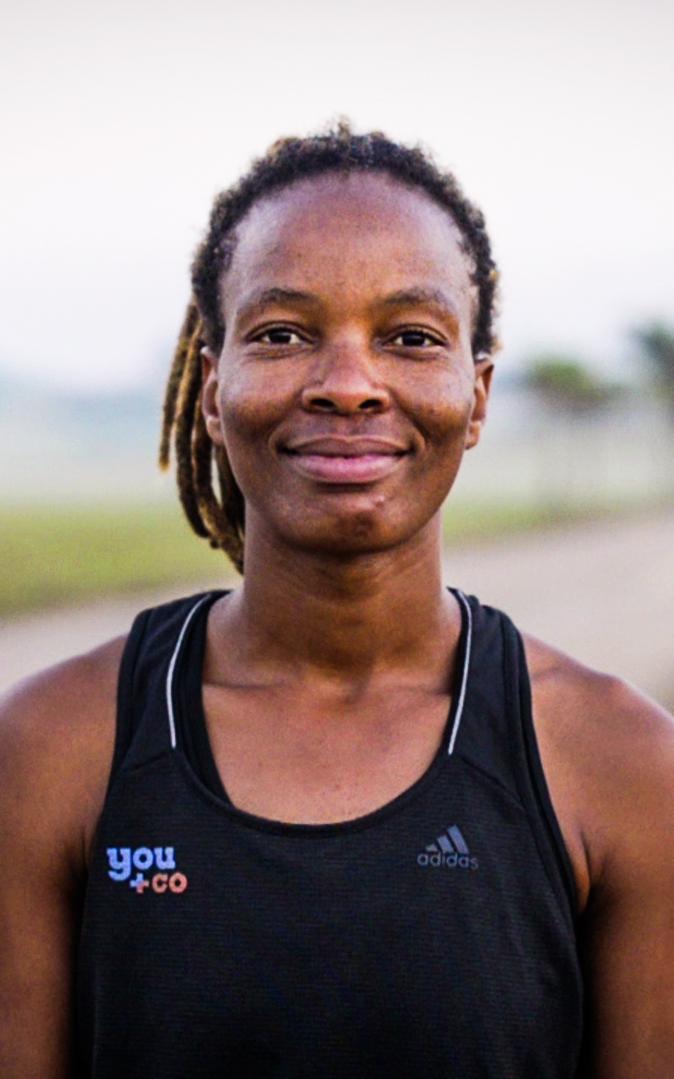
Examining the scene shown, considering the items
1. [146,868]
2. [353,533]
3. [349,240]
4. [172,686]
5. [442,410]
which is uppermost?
[349,240]

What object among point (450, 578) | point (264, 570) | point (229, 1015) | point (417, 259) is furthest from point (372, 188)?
point (450, 578)

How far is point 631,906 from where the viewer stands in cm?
205

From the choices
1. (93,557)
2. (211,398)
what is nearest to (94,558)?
(93,557)

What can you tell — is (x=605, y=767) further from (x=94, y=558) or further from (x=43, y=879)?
(x=94, y=558)

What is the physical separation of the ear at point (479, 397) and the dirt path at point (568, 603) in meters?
5.91

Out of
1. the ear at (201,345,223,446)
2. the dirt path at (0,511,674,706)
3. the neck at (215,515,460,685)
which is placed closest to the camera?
the neck at (215,515,460,685)

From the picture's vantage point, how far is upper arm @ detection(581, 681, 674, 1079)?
2041 mm

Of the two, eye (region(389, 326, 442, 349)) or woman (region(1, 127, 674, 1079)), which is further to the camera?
eye (region(389, 326, 442, 349))

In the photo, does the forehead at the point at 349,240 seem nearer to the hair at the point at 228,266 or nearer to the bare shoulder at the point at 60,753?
the hair at the point at 228,266

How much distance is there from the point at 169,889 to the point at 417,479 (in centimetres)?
64

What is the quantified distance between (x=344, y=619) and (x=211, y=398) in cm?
40

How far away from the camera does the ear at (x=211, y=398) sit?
2.33 m

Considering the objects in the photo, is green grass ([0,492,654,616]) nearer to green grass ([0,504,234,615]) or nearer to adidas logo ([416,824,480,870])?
green grass ([0,504,234,615])

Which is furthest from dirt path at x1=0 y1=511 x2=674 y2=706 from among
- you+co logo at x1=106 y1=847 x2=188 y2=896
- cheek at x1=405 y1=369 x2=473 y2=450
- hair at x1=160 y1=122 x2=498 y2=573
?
you+co logo at x1=106 y1=847 x2=188 y2=896
